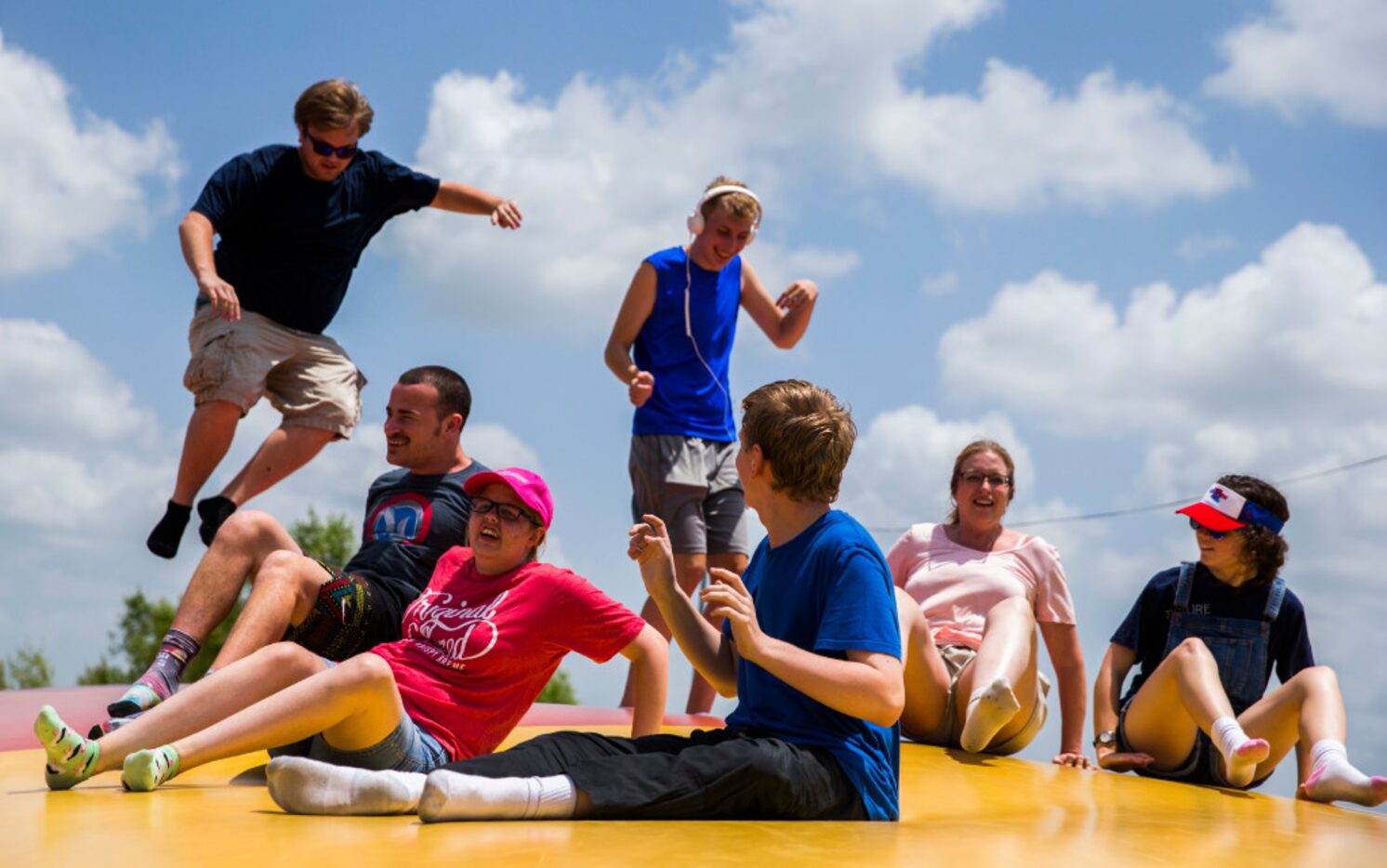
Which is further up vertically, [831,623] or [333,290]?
[333,290]

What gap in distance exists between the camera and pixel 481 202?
620cm

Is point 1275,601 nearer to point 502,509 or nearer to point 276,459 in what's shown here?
point 502,509

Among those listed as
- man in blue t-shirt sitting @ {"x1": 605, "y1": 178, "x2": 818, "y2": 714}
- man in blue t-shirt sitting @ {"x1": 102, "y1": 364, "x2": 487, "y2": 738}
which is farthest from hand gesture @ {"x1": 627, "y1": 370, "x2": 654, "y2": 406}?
man in blue t-shirt sitting @ {"x1": 102, "y1": 364, "x2": 487, "y2": 738}

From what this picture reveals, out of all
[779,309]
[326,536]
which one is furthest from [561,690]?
[779,309]

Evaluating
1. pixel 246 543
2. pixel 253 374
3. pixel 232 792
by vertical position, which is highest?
pixel 253 374

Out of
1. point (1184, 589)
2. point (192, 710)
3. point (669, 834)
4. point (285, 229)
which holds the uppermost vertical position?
point (285, 229)

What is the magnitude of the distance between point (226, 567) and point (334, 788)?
1.54 m

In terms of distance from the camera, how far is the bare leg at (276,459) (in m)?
5.77

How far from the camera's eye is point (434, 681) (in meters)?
3.53

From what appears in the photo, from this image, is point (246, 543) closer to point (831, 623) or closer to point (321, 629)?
point (321, 629)

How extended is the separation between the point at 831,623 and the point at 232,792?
1542 millimetres

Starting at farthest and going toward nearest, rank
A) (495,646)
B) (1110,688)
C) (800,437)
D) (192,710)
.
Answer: (1110,688) < (495,646) < (192,710) < (800,437)

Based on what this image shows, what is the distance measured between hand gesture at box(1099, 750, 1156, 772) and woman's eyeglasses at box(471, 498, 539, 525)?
8.29ft

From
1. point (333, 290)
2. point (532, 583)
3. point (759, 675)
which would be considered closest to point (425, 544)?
point (532, 583)
